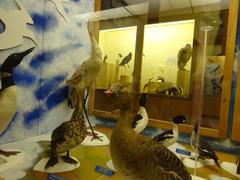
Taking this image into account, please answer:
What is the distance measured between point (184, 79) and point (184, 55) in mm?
116

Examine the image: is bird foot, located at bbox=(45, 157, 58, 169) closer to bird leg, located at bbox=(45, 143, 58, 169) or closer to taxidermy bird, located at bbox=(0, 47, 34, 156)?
bird leg, located at bbox=(45, 143, 58, 169)

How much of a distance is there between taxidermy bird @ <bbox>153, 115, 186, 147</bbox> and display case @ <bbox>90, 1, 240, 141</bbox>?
0.03m

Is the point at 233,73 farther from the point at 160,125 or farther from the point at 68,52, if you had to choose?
the point at 68,52

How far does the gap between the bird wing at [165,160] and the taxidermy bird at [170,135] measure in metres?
0.24

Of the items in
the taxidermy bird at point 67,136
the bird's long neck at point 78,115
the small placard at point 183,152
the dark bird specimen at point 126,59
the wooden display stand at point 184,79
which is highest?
the dark bird specimen at point 126,59

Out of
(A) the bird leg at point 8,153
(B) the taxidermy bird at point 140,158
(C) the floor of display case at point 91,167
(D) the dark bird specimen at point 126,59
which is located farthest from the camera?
(D) the dark bird specimen at point 126,59

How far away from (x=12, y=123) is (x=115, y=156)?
71cm

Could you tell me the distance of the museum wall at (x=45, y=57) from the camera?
113 centimetres

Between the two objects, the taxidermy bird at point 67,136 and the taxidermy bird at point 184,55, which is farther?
the taxidermy bird at point 184,55

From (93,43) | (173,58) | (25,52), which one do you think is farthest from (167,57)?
(25,52)

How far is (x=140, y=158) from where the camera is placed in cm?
62

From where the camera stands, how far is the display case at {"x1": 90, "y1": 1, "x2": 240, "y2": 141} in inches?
42.1

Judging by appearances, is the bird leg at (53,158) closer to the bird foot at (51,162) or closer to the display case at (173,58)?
the bird foot at (51,162)

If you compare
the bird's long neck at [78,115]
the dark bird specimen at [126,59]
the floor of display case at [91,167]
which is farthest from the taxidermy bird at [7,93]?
the dark bird specimen at [126,59]
